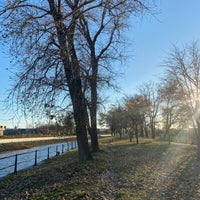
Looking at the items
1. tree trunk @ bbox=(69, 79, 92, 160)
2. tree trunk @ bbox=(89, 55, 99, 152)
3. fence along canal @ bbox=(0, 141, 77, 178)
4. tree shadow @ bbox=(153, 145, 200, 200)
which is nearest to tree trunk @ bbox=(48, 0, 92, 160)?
tree trunk @ bbox=(69, 79, 92, 160)

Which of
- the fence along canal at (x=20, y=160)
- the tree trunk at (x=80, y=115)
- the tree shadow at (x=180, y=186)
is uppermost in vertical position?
the tree trunk at (x=80, y=115)

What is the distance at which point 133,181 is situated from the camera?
366 inches

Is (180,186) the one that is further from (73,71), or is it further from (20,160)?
(20,160)

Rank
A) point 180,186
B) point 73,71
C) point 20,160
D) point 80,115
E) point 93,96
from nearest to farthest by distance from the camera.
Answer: point 180,186
point 73,71
point 80,115
point 93,96
point 20,160

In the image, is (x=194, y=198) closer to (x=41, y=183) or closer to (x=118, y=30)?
(x=41, y=183)

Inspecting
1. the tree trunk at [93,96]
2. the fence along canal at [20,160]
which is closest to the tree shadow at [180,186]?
the tree trunk at [93,96]

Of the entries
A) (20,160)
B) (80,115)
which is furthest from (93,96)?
(20,160)

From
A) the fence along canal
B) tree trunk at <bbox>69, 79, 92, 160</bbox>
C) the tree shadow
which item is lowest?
the tree shadow

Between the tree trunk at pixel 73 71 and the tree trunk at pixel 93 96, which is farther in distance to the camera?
the tree trunk at pixel 93 96

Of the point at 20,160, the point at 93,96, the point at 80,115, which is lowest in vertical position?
the point at 20,160

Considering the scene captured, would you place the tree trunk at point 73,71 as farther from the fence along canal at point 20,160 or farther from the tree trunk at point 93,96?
the fence along canal at point 20,160

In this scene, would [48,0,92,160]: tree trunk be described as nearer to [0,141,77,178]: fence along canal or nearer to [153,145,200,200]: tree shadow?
[0,141,77,178]: fence along canal

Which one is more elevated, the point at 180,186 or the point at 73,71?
the point at 73,71

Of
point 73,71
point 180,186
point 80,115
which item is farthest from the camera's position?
point 80,115
